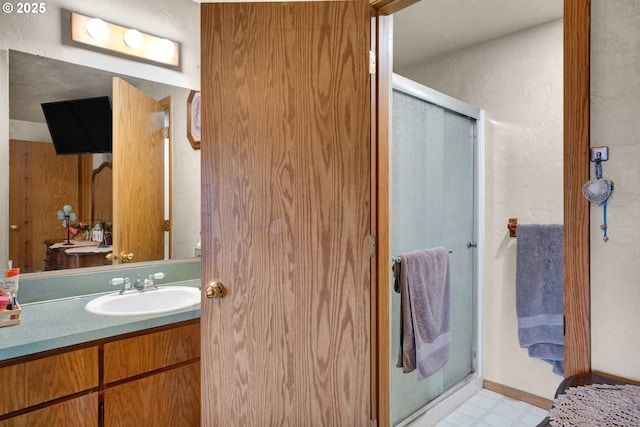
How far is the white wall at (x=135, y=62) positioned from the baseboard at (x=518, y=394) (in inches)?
83.0

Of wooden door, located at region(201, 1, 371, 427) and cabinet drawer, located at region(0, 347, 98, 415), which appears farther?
wooden door, located at region(201, 1, 371, 427)

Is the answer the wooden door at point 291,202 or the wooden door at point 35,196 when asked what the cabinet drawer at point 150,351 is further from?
the wooden door at point 35,196

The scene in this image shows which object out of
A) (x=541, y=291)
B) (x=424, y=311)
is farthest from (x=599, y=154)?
(x=541, y=291)

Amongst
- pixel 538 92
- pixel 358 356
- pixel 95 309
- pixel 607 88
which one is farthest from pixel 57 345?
pixel 538 92

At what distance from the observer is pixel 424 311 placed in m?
1.96

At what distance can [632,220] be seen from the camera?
891 mm

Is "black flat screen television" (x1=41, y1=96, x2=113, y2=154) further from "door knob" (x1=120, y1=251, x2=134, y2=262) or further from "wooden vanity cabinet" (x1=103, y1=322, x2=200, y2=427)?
"wooden vanity cabinet" (x1=103, y1=322, x2=200, y2=427)

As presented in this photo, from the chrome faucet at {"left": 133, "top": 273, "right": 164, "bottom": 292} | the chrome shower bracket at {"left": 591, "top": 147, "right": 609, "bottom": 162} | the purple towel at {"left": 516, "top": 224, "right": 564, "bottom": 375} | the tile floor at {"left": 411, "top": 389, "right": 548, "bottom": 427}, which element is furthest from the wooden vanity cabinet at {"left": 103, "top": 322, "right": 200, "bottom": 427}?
the purple towel at {"left": 516, "top": 224, "right": 564, "bottom": 375}

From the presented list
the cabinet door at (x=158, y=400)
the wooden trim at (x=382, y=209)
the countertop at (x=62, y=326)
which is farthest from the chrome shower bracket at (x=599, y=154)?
the cabinet door at (x=158, y=400)

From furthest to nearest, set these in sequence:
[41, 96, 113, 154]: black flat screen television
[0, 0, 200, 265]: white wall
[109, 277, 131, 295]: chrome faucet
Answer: [109, 277, 131, 295]: chrome faucet, [41, 96, 113, 154]: black flat screen television, [0, 0, 200, 265]: white wall

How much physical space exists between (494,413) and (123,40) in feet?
9.43

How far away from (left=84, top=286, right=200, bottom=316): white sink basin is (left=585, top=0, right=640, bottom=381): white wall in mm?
1438

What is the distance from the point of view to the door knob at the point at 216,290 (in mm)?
1432

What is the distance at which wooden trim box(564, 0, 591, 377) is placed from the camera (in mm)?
941
